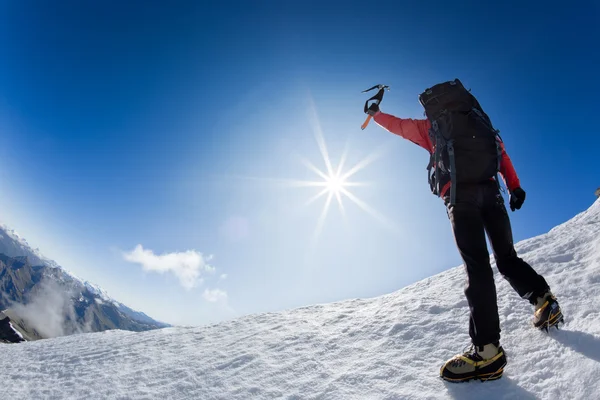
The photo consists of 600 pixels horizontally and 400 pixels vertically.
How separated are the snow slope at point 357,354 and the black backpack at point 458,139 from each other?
186 cm

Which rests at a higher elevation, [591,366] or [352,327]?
[352,327]

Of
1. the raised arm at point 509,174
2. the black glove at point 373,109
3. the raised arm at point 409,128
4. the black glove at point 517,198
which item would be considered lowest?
the black glove at point 517,198

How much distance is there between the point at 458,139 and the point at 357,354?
3178mm

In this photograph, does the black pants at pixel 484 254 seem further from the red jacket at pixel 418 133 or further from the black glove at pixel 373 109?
the black glove at pixel 373 109

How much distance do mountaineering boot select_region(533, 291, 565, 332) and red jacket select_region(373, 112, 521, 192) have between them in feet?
4.67

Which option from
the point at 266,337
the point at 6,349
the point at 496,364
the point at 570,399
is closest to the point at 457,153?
the point at 496,364

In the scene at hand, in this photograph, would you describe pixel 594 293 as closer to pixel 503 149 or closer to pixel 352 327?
pixel 503 149

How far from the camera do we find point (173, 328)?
7953mm

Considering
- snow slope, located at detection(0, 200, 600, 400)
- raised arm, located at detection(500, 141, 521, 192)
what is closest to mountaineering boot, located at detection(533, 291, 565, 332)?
snow slope, located at detection(0, 200, 600, 400)

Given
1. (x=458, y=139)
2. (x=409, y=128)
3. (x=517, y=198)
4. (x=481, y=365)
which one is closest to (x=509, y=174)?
(x=517, y=198)

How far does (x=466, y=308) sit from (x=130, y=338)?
279 inches

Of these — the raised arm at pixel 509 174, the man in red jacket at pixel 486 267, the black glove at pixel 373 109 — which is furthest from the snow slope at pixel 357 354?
the black glove at pixel 373 109

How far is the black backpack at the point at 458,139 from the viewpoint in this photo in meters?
3.79

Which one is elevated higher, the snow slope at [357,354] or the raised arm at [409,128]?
the raised arm at [409,128]
